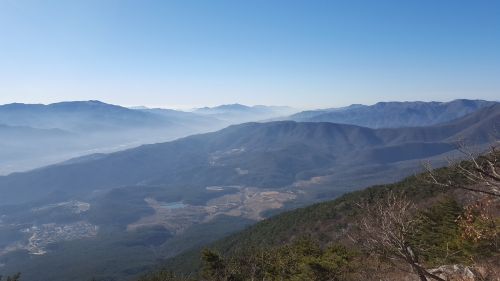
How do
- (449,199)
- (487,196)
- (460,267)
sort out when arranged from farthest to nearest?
(449,199) → (460,267) → (487,196)

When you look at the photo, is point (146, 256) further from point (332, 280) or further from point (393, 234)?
point (393, 234)

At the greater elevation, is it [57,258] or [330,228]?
[330,228]

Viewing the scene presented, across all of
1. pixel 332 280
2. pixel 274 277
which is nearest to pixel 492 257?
pixel 332 280

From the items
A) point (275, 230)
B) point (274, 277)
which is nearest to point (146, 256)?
point (275, 230)

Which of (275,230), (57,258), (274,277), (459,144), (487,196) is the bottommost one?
(57,258)

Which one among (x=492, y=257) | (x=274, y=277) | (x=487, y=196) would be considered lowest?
(x=274, y=277)

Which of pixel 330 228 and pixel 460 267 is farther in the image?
pixel 330 228

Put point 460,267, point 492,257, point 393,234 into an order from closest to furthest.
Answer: point 393,234, point 460,267, point 492,257

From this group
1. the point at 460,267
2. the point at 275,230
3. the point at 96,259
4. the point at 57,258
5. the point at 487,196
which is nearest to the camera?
the point at 487,196

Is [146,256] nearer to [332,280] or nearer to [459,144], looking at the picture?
[332,280]
